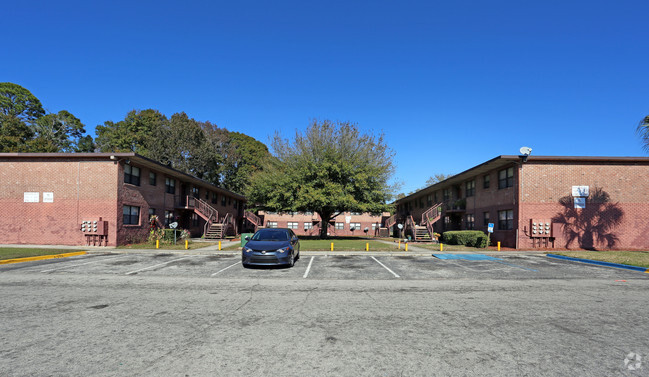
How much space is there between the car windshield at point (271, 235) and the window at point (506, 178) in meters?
17.2

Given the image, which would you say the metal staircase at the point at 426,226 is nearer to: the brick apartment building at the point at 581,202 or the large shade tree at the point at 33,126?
the brick apartment building at the point at 581,202

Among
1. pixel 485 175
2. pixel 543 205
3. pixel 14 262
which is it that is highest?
pixel 485 175

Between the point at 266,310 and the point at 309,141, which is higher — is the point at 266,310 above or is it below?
below

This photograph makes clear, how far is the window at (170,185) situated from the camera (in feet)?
97.6

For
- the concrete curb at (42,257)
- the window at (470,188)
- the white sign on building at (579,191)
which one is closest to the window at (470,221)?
the window at (470,188)

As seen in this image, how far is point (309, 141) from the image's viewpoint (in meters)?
32.8

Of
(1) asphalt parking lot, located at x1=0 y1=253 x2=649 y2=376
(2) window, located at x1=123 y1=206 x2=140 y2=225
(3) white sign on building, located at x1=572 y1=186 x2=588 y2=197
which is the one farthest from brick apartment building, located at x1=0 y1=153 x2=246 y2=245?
(3) white sign on building, located at x1=572 y1=186 x2=588 y2=197

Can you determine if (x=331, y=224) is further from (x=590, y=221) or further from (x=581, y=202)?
(x=590, y=221)

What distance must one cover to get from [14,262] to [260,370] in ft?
51.7

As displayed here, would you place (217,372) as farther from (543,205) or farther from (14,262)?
(543,205)

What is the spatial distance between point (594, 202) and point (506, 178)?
17.6 feet

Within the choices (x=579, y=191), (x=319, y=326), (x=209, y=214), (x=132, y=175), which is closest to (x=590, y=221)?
(x=579, y=191)

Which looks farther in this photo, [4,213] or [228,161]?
[228,161]

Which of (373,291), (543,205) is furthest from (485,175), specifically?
(373,291)
